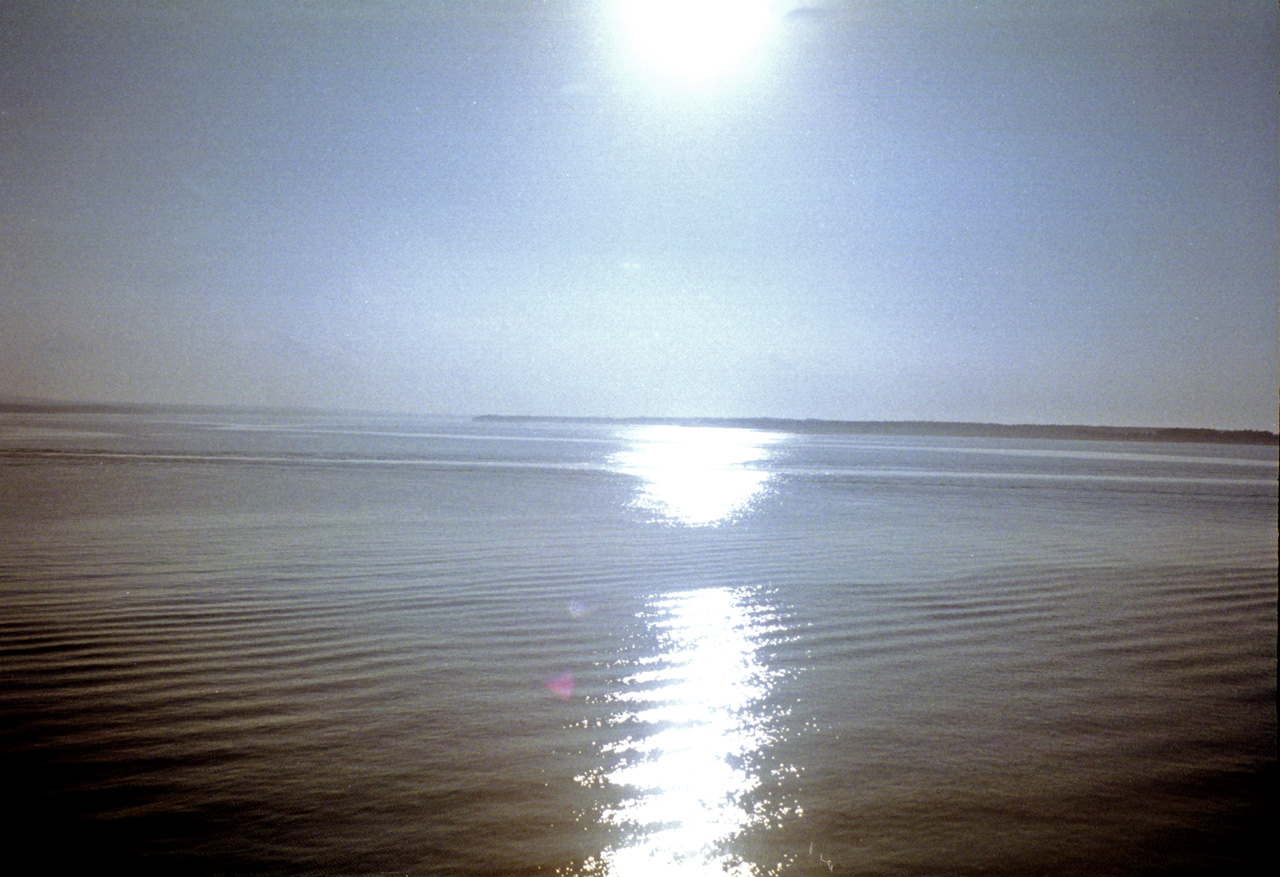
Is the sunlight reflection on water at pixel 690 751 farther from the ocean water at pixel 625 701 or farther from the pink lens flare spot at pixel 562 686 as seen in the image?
the pink lens flare spot at pixel 562 686

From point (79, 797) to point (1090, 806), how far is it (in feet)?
16.6

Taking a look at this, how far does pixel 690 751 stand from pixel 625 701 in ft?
3.19

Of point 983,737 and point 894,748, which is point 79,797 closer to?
point 894,748

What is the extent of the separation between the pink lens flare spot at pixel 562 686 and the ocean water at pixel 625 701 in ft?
0.25

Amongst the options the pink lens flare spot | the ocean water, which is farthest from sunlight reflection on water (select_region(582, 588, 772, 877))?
the pink lens flare spot

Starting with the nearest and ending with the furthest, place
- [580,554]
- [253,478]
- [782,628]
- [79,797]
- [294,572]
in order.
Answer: [79,797]
[782,628]
[294,572]
[580,554]
[253,478]

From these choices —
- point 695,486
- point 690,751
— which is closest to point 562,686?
point 690,751

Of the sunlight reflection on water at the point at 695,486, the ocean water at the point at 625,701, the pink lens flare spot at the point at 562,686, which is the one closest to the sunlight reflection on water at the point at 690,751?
the ocean water at the point at 625,701

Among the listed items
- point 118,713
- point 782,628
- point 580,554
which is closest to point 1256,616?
point 782,628

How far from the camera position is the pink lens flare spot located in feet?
20.7

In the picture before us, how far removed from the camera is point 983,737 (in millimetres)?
5629

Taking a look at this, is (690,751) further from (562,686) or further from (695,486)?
(695,486)

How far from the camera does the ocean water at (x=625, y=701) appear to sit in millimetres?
4223

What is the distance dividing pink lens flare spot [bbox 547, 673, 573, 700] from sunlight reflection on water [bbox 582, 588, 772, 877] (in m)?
0.40
